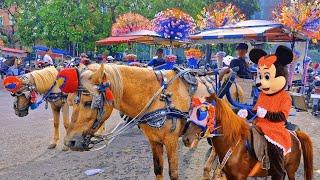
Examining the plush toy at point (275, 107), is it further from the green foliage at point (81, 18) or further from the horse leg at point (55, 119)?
the green foliage at point (81, 18)

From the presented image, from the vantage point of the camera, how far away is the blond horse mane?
3709 millimetres

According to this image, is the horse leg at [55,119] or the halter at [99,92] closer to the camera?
the halter at [99,92]

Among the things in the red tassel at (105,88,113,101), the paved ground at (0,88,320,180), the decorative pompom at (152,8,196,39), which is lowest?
the paved ground at (0,88,320,180)

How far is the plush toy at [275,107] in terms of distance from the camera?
3676 mm

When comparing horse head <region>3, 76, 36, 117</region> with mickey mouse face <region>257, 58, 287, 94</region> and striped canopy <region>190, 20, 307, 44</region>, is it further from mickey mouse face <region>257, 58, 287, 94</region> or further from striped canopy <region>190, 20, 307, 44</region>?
mickey mouse face <region>257, 58, 287, 94</region>

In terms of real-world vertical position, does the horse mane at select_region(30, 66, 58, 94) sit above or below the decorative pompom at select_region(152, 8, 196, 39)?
below

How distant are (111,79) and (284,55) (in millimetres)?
1977

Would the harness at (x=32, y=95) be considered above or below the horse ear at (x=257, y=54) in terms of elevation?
below

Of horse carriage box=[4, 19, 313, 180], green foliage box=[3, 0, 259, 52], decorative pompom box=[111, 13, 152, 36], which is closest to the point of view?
horse carriage box=[4, 19, 313, 180]

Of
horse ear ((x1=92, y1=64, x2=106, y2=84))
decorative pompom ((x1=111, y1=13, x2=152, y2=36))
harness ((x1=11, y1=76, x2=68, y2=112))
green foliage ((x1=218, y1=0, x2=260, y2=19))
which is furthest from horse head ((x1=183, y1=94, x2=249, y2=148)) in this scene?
green foliage ((x1=218, y1=0, x2=260, y2=19))

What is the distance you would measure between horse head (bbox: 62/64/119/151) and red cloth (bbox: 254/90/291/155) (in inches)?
69.0

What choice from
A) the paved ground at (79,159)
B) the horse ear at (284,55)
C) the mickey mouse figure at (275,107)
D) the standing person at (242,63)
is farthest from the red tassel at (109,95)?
the standing person at (242,63)

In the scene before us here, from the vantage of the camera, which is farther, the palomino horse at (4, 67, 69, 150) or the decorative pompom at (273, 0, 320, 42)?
the palomino horse at (4, 67, 69, 150)

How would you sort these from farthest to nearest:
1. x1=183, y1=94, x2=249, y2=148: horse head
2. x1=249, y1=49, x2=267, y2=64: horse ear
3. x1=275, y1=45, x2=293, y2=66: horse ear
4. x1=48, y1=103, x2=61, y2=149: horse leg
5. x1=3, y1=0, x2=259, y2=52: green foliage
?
1. x1=3, y1=0, x2=259, y2=52: green foliage
2. x1=48, y1=103, x2=61, y2=149: horse leg
3. x1=249, y1=49, x2=267, y2=64: horse ear
4. x1=275, y1=45, x2=293, y2=66: horse ear
5. x1=183, y1=94, x2=249, y2=148: horse head
